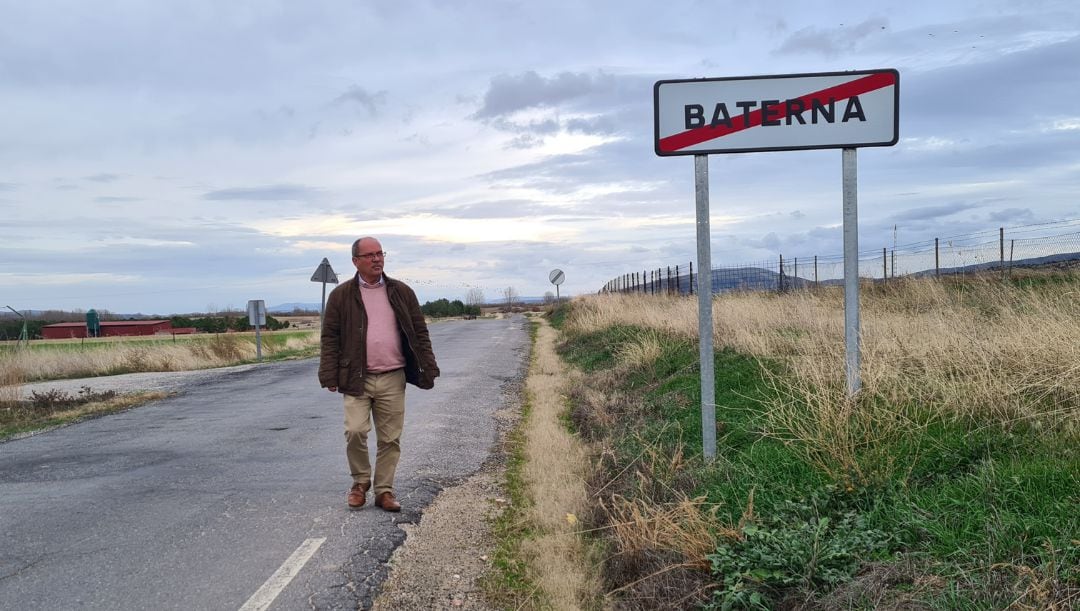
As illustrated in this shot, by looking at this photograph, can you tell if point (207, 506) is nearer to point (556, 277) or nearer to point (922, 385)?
point (922, 385)

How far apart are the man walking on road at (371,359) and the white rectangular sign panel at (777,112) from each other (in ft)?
7.49

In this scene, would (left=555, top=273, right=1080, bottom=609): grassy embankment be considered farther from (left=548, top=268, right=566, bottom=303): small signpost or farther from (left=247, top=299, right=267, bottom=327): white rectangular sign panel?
(left=548, top=268, right=566, bottom=303): small signpost

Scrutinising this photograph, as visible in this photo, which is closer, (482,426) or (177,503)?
(177,503)

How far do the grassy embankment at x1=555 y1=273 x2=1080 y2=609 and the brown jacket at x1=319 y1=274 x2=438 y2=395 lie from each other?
5.87 feet

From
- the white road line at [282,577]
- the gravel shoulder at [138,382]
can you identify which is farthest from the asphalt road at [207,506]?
the gravel shoulder at [138,382]

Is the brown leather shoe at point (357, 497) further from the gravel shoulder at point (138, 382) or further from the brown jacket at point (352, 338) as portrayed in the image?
the gravel shoulder at point (138, 382)

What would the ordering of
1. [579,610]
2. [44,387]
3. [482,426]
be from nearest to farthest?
[579,610]
[482,426]
[44,387]

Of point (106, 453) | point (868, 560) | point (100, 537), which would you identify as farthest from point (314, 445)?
point (868, 560)

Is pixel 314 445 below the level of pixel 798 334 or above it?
below

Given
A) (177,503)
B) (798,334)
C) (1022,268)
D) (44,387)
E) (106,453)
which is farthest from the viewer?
(1022,268)

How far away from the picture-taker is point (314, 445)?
8492mm

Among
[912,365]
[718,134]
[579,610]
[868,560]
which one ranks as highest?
[718,134]

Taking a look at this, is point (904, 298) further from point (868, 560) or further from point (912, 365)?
point (868, 560)

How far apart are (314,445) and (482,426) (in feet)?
7.31
